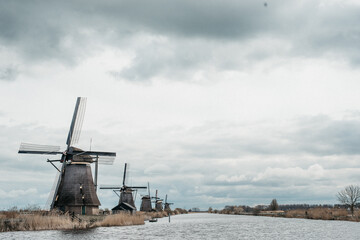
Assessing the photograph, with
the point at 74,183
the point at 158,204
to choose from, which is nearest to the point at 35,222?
the point at 74,183

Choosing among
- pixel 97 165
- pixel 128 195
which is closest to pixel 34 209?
pixel 97 165

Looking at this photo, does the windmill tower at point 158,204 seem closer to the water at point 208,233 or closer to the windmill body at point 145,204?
the windmill body at point 145,204

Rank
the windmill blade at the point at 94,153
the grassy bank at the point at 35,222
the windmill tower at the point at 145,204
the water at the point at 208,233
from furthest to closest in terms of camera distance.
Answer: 1. the windmill tower at the point at 145,204
2. the windmill blade at the point at 94,153
3. the grassy bank at the point at 35,222
4. the water at the point at 208,233

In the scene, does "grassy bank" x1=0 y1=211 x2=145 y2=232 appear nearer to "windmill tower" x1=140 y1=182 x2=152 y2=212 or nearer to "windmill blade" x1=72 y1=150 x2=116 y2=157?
"windmill blade" x1=72 y1=150 x2=116 y2=157

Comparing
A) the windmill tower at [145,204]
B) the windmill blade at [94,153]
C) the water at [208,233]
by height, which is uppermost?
the windmill blade at [94,153]

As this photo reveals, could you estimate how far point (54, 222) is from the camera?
3347cm

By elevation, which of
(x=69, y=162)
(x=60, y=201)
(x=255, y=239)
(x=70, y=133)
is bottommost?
(x=255, y=239)

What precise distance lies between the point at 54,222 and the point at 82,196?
9.79m

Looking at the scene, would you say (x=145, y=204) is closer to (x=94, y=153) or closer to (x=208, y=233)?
(x=94, y=153)

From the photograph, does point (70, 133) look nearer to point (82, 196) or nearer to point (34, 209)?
point (82, 196)

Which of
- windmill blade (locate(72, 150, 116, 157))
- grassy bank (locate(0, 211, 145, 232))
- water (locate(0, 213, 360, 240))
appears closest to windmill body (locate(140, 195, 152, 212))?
windmill blade (locate(72, 150, 116, 157))

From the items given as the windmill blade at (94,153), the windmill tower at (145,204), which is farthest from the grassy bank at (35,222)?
the windmill tower at (145,204)

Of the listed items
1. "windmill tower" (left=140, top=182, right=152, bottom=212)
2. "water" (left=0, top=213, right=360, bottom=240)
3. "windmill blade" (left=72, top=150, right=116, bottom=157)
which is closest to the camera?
"water" (left=0, top=213, right=360, bottom=240)

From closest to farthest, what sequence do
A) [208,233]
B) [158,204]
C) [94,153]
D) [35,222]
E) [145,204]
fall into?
[35,222] → [208,233] → [94,153] → [145,204] → [158,204]
